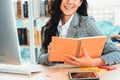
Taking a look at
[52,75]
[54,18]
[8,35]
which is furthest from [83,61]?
[54,18]

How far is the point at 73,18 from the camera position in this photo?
1760 mm

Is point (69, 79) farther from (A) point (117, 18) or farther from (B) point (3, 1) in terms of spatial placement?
(A) point (117, 18)

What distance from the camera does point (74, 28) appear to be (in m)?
1.72

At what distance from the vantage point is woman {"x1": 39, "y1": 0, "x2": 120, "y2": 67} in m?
1.44

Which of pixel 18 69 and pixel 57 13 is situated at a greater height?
pixel 57 13

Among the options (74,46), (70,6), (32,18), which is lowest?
(32,18)

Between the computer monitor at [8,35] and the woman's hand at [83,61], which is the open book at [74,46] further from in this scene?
the computer monitor at [8,35]

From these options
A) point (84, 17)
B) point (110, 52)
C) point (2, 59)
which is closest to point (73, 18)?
point (84, 17)

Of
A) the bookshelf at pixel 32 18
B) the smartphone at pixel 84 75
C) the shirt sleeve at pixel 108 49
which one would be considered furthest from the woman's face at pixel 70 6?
the bookshelf at pixel 32 18

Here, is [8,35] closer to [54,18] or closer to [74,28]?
[74,28]

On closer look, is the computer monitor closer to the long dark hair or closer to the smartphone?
the smartphone

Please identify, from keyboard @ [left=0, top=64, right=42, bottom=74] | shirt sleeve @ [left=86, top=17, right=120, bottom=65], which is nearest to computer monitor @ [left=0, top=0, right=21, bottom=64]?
keyboard @ [left=0, top=64, right=42, bottom=74]

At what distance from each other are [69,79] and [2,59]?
1.26 feet

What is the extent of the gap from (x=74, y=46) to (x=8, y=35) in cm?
39
